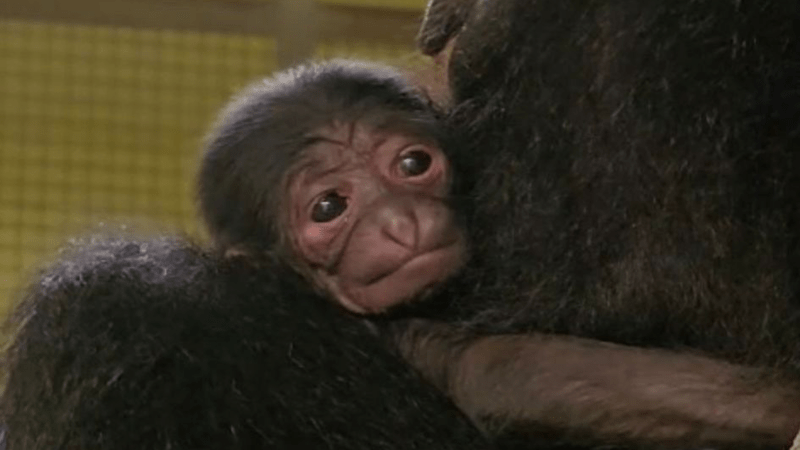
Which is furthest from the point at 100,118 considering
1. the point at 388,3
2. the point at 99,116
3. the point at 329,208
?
the point at 329,208

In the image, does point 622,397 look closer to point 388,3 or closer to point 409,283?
point 409,283

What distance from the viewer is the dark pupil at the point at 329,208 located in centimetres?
212

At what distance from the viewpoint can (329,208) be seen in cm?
213

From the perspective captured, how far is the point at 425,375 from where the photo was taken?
1.96 m

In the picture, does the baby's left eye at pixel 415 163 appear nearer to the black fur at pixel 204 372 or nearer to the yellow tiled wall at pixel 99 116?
the black fur at pixel 204 372

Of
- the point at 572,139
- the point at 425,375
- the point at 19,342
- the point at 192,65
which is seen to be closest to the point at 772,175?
the point at 572,139

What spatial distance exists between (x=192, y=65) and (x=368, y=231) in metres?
2.82

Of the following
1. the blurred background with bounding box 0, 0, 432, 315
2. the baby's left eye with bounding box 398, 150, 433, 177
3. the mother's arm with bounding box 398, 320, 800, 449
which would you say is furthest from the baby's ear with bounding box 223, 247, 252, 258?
the blurred background with bounding box 0, 0, 432, 315

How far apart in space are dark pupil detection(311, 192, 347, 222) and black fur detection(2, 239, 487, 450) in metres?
0.09

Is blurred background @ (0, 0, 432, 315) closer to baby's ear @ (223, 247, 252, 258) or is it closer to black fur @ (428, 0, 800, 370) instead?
baby's ear @ (223, 247, 252, 258)

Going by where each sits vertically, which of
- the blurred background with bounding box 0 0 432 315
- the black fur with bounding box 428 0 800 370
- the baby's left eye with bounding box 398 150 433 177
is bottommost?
the blurred background with bounding box 0 0 432 315

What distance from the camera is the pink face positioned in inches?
81.3

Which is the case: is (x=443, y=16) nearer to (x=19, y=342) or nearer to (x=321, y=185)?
(x=321, y=185)

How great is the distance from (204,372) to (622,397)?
1.26 feet
